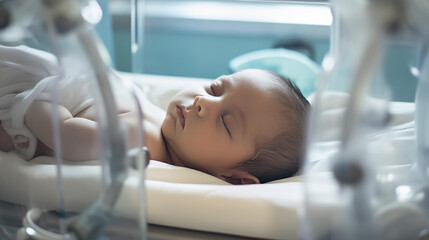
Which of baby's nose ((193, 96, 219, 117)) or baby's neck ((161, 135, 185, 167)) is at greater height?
baby's nose ((193, 96, 219, 117))

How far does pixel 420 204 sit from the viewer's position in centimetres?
58

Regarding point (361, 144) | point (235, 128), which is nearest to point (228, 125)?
point (235, 128)

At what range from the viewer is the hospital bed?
1.55 ft

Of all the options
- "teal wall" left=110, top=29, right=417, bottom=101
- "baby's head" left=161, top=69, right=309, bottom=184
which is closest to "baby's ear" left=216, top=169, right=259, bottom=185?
"baby's head" left=161, top=69, right=309, bottom=184

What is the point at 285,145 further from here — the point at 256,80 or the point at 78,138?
the point at 78,138

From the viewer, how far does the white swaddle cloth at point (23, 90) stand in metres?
0.69

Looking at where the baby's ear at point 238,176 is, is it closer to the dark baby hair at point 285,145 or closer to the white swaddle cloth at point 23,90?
the dark baby hair at point 285,145

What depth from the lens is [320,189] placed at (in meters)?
0.52

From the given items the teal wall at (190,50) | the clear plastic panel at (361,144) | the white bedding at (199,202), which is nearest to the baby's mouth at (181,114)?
the white bedding at (199,202)

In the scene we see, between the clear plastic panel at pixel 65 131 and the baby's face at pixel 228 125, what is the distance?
308 millimetres

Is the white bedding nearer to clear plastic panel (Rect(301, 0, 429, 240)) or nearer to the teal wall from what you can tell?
clear plastic panel (Rect(301, 0, 429, 240))

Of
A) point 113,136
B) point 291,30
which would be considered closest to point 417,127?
point 113,136

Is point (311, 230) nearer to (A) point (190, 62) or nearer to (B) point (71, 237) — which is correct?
(B) point (71, 237)

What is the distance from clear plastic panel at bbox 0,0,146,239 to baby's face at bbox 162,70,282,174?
12.1 inches
